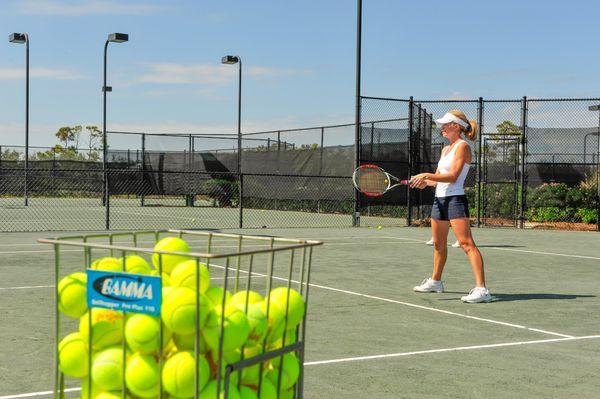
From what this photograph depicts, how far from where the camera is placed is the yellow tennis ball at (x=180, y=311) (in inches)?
104

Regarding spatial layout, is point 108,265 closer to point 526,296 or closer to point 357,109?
point 526,296

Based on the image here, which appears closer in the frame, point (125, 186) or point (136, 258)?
point (136, 258)

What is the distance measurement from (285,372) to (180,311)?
0.61 metres

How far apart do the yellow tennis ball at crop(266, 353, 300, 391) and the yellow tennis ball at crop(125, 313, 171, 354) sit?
51 cm

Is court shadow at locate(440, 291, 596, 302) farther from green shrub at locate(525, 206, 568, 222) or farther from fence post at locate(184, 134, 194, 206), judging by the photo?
fence post at locate(184, 134, 194, 206)

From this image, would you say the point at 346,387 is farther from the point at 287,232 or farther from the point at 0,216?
the point at 0,216

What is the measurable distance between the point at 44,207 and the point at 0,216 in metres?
7.10

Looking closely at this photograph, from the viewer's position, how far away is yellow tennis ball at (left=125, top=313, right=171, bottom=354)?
2.69 m

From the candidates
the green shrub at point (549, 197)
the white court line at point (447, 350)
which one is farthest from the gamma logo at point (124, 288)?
the green shrub at point (549, 197)

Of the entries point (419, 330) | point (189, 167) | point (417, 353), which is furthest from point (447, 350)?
point (189, 167)

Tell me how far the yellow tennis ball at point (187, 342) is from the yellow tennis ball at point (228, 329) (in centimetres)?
3

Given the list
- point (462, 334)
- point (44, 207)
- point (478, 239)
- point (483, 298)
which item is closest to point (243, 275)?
point (483, 298)

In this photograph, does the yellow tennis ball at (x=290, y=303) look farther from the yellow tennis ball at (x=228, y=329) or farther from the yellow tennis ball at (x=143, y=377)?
the yellow tennis ball at (x=143, y=377)

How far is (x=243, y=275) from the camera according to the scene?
978 centimetres
